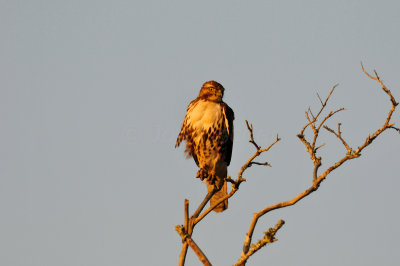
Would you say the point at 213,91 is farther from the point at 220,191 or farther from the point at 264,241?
the point at 264,241

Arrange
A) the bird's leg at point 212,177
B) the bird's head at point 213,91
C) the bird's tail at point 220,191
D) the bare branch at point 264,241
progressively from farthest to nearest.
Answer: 1. the bird's head at point 213,91
2. the bird's tail at point 220,191
3. the bird's leg at point 212,177
4. the bare branch at point 264,241

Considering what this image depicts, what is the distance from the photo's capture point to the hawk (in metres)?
10.3

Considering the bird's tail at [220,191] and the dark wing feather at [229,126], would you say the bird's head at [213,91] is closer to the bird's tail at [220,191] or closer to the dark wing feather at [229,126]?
the dark wing feather at [229,126]

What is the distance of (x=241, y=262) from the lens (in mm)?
5688

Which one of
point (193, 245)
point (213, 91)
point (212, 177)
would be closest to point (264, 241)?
point (193, 245)

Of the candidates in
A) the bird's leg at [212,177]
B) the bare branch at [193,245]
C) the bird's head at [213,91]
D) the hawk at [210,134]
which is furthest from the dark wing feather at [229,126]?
the bare branch at [193,245]

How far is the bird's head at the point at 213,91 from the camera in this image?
10711mm

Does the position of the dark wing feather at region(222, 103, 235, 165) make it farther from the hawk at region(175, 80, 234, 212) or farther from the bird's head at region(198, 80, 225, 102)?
the bird's head at region(198, 80, 225, 102)

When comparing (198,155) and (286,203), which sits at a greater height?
(198,155)

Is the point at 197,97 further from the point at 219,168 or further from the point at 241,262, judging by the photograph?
the point at 241,262

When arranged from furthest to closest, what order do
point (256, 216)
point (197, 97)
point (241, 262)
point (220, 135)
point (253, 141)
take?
1. point (197, 97)
2. point (220, 135)
3. point (253, 141)
4. point (256, 216)
5. point (241, 262)

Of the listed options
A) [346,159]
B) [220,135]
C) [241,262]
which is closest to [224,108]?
A: [220,135]

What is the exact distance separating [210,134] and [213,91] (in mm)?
870

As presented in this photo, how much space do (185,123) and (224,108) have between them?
731mm
